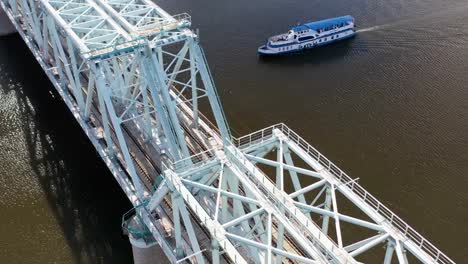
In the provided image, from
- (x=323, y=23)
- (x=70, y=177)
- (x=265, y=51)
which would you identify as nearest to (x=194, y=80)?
(x=70, y=177)

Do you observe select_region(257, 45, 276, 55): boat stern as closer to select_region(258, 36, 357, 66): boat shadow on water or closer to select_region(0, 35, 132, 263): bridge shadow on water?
select_region(258, 36, 357, 66): boat shadow on water

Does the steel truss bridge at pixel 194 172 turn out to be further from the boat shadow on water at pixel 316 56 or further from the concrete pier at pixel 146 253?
the boat shadow on water at pixel 316 56

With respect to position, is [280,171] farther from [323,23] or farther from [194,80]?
[323,23]

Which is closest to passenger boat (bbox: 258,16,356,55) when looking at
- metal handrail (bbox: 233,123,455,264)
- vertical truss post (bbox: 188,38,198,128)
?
metal handrail (bbox: 233,123,455,264)

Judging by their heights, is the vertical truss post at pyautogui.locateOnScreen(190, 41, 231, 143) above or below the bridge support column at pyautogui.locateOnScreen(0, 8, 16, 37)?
below

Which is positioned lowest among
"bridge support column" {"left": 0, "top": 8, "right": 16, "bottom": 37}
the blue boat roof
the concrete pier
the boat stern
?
the concrete pier

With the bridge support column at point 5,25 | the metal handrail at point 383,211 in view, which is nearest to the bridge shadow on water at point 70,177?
the bridge support column at point 5,25
